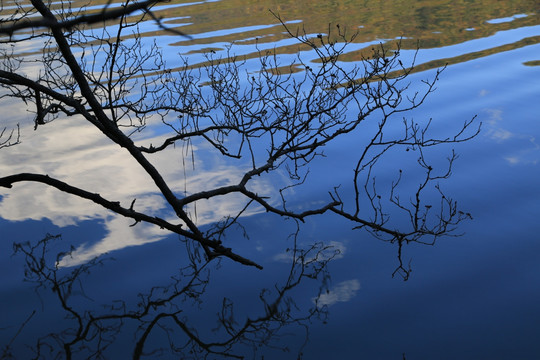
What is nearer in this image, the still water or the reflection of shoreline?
the still water

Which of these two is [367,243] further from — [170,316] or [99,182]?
[99,182]

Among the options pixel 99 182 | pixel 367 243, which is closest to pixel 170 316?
pixel 367 243

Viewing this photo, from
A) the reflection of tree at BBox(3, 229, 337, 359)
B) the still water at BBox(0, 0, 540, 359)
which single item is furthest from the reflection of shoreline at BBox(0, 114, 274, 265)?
the reflection of tree at BBox(3, 229, 337, 359)

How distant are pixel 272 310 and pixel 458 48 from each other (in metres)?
8.09

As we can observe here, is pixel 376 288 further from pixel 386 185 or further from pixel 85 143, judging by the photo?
pixel 85 143

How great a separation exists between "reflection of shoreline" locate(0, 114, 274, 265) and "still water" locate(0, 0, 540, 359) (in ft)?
0.07

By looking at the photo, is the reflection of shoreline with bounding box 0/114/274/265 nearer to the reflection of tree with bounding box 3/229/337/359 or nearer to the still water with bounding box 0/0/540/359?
the still water with bounding box 0/0/540/359

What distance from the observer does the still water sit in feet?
13.1

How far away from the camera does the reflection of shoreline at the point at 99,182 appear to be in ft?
18.8

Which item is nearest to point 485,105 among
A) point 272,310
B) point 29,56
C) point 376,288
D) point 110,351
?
point 376,288

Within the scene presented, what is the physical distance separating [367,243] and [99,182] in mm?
2892

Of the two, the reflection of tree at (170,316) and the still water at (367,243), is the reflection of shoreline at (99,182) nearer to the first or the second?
the still water at (367,243)

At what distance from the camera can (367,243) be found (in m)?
5.20

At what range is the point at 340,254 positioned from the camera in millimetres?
5035
